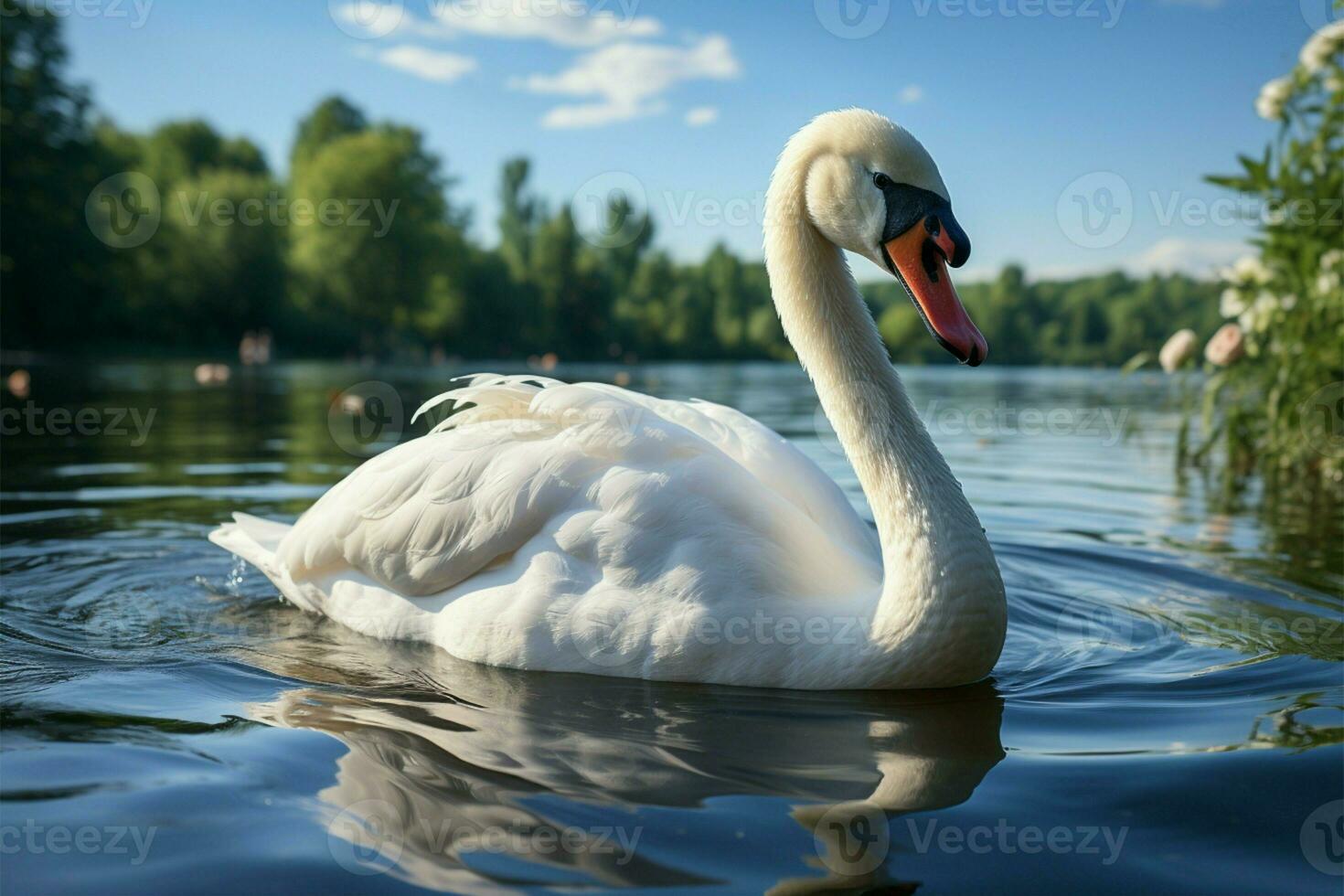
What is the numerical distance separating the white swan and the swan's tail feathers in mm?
452

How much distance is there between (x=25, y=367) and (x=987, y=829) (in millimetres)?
29762

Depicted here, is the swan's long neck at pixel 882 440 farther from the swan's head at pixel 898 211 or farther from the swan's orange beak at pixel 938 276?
the swan's orange beak at pixel 938 276

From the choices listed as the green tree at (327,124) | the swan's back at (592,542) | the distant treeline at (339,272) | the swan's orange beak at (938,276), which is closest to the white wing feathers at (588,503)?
the swan's back at (592,542)

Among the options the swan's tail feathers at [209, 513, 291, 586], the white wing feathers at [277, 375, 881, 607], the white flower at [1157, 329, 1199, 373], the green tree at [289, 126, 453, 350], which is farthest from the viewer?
the green tree at [289, 126, 453, 350]

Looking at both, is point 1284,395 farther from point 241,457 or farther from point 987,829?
point 241,457

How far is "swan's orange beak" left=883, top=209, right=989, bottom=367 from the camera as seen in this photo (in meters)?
3.47

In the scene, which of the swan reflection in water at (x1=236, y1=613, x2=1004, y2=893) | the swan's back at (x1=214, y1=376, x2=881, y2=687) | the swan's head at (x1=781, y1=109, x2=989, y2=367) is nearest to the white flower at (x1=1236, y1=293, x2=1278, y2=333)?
the swan's back at (x1=214, y1=376, x2=881, y2=687)

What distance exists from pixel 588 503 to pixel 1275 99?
23.6 feet

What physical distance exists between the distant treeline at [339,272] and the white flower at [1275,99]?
2843 cm

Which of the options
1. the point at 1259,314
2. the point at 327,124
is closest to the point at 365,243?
the point at 327,124

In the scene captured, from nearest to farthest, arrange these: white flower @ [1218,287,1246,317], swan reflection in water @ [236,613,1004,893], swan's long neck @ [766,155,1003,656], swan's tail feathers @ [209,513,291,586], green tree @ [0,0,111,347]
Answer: swan reflection in water @ [236,613,1004,893]
swan's long neck @ [766,155,1003,656]
swan's tail feathers @ [209,513,291,586]
white flower @ [1218,287,1246,317]
green tree @ [0,0,111,347]

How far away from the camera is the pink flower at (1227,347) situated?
8523 mm

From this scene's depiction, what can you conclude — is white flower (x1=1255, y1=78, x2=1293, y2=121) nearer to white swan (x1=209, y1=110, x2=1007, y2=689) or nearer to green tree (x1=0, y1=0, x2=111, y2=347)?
white swan (x1=209, y1=110, x2=1007, y2=689)

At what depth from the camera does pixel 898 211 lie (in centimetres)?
362
